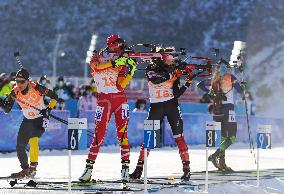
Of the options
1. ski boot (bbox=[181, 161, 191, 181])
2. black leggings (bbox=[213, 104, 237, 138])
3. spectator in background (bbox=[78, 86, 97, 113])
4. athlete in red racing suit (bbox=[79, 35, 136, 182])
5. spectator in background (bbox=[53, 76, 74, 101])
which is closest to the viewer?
athlete in red racing suit (bbox=[79, 35, 136, 182])

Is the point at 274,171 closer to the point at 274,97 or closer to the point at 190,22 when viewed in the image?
the point at 274,97

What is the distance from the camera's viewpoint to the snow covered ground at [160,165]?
12.7 m

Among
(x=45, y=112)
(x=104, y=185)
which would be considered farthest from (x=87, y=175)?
(x=45, y=112)

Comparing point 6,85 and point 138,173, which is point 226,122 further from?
point 6,85

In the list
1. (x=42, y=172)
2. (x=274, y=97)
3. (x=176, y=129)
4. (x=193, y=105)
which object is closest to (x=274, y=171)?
(x=176, y=129)

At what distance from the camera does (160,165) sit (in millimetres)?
17766

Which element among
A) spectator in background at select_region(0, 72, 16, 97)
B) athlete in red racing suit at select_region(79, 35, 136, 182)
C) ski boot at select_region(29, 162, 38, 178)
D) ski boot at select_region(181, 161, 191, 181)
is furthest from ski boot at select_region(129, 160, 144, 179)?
spectator in background at select_region(0, 72, 16, 97)

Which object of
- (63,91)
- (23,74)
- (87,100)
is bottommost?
(23,74)

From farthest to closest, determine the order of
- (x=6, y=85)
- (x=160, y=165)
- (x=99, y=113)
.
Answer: (x=6, y=85), (x=160, y=165), (x=99, y=113)

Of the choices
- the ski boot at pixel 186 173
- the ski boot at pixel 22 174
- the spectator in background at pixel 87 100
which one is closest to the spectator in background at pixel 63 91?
the spectator in background at pixel 87 100

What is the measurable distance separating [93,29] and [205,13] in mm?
14783

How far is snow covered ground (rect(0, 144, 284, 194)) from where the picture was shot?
41.6ft

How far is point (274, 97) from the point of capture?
242 feet

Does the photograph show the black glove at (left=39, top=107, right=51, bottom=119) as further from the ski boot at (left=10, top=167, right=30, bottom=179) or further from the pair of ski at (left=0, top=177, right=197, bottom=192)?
the pair of ski at (left=0, top=177, right=197, bottom=192)
